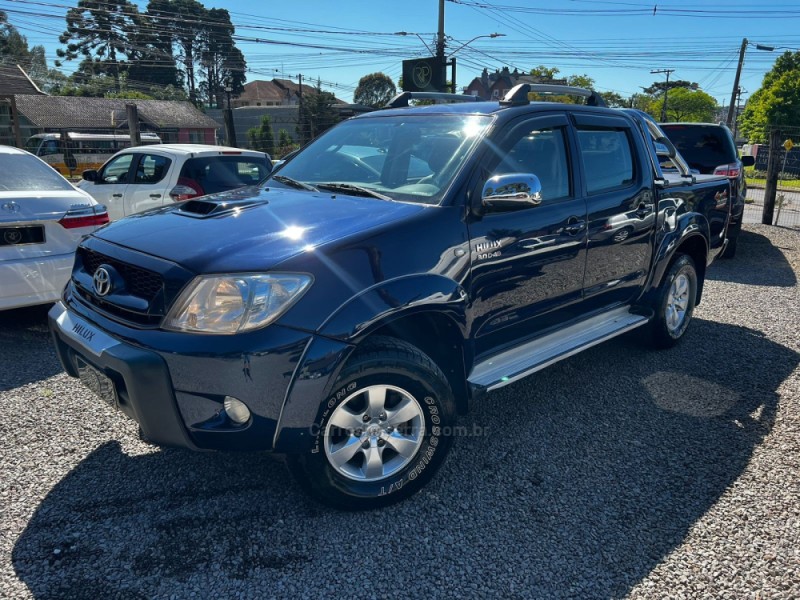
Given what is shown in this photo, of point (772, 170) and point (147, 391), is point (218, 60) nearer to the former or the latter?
point (772, 170)

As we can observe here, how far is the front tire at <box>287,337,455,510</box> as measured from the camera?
2545 millimetres

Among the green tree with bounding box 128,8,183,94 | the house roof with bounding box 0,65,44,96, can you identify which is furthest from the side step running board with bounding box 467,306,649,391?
the green tree with bounding box 128,8,183,94

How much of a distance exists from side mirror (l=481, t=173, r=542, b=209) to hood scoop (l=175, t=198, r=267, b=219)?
3.91ft

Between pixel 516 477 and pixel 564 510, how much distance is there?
1.10 ft

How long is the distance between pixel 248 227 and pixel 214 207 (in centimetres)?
45

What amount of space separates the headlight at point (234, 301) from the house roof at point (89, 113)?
45081mm

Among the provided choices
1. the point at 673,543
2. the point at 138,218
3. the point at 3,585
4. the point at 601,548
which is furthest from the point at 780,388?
the point at 3,585

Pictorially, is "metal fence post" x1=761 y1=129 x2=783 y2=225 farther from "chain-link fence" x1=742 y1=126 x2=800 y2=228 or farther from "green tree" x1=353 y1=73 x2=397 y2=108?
"green tree" x1=353 y1=73 x2=397 y2=108

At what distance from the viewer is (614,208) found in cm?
394

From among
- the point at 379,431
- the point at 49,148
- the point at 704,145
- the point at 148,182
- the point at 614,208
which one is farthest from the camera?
the point at 49,148

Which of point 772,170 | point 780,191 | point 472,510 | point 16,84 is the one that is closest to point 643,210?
point 472,510

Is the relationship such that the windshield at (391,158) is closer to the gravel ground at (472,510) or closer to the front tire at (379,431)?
the front tire at (379,431)

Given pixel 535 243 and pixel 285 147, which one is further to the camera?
pixel 285 147

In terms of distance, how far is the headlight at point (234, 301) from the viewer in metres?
2.36
